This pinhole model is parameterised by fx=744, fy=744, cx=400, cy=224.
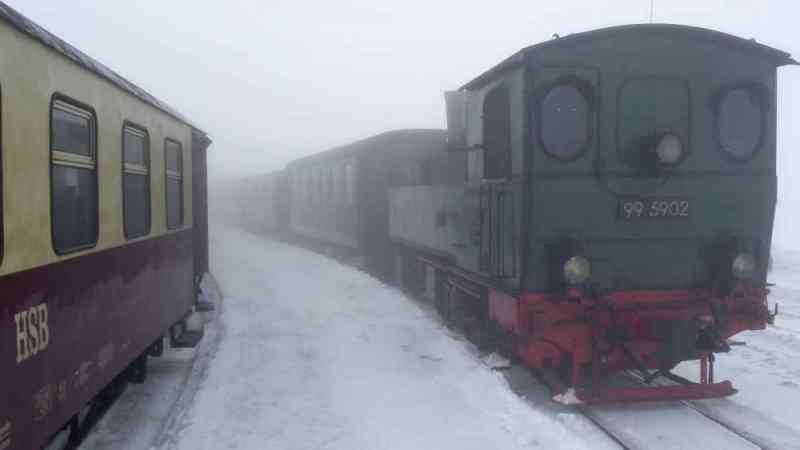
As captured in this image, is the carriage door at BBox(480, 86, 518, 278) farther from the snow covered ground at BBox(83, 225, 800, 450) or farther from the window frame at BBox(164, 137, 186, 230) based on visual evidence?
the window frame at BBox(164, 137, 186, 230)

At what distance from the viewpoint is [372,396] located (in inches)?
287

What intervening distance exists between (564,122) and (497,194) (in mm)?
1036

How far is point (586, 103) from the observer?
702cm

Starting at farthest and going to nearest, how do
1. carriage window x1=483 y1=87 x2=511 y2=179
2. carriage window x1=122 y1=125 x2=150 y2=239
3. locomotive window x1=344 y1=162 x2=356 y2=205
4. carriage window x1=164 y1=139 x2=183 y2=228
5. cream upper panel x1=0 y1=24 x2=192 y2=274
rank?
locomotive window x1=344 y1=162 x2=356 y2=205 < carriage window x1=164 y1=139 x2=183 y2=228 < carriage window x1=483 y1=87 x2=511 y2=179 < carriage window x1=122 y1=125 x2=150 y2=239 < cream upper panel x1=0 y1=24 x2=192 y2=274

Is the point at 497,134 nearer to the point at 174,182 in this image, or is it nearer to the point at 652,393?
the point at 652,393

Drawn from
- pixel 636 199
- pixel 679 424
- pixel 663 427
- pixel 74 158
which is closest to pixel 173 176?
pixel 74 158

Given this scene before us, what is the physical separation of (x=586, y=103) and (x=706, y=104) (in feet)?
3.94

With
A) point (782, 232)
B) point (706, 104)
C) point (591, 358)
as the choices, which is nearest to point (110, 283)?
point (591, 358)

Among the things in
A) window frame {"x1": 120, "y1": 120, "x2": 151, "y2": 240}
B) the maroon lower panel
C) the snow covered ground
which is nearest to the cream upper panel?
the maroon lower panel

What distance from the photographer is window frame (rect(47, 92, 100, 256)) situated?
170 inches

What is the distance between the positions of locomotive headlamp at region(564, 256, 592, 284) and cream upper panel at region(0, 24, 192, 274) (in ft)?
12.7

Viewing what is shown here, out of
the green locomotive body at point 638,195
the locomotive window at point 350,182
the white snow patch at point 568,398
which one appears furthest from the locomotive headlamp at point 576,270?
the locomotive window at point 350,182

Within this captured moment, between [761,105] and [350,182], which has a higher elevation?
[761,105]

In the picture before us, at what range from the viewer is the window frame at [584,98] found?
692 centimetres
